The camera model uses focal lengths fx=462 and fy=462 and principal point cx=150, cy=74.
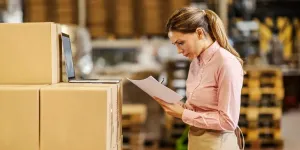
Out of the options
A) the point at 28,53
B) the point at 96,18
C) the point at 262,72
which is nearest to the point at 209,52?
the point at 28,53

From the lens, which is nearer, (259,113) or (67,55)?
(67,55)

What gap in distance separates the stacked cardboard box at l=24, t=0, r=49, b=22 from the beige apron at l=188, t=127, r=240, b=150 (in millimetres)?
6126

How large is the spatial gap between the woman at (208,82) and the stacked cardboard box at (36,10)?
6023 mm

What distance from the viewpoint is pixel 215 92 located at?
2.34 metres

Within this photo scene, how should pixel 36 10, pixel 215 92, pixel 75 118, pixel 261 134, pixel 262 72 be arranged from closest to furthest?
pixel 75 118 → pixel 215 92 → pixel 262 72 → pixel 261 134 → pixel 36 10

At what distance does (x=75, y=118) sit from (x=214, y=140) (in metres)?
0.72

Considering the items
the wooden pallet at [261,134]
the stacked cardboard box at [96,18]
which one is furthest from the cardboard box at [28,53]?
A: the stacked cardboard box at [96,18]

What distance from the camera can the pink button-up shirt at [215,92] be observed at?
227 cm

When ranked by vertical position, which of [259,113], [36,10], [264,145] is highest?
[36,10]

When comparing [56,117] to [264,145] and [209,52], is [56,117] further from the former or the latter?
[264,145]

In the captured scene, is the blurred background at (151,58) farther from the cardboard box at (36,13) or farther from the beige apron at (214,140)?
the beige apron at (214,140)

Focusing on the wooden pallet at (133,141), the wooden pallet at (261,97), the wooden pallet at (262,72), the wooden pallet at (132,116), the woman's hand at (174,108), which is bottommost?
the wooden pallet at (133,141)

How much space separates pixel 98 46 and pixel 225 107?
20.2ft

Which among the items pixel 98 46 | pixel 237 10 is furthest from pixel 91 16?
pixel 237 10
